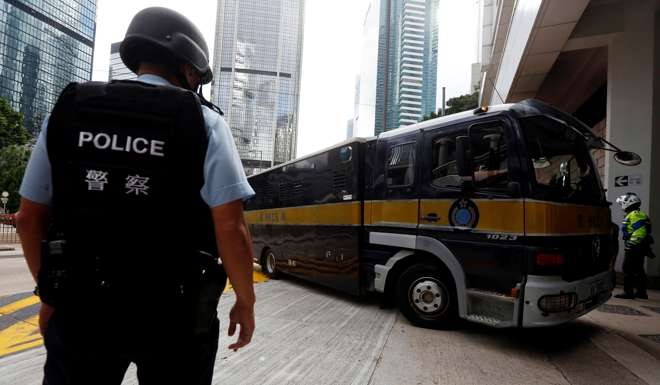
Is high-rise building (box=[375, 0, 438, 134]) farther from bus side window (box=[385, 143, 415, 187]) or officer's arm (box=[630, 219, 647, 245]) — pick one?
bus side window (box=[385, 143, 415, 187])

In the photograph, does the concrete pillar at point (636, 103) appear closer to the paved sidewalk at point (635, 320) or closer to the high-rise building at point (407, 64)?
the paved sidewalk at point (635, 320)

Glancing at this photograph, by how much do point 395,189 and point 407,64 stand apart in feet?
122

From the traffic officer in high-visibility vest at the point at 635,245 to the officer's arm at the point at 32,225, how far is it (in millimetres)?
7863

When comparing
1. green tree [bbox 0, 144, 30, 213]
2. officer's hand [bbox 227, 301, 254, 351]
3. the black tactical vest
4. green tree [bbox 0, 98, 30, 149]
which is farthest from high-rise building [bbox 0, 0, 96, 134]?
officer's hand [bbox 227, 301, 254, 351]

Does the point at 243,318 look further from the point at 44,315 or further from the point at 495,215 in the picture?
the point at 495,215

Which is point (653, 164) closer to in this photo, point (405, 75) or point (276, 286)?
point (276, 286)

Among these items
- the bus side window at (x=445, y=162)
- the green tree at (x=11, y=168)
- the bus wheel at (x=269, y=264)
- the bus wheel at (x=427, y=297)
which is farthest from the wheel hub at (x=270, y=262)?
the green tree at (x=11, y=168)

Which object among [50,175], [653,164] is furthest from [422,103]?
[50,175]

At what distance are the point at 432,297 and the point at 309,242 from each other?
2924 mm

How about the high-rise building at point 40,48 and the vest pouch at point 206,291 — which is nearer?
the vest pouch at point 206,291

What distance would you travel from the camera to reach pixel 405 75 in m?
38.4

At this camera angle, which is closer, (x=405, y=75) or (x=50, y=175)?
(x=50, y=175)

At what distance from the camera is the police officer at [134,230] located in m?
1.14

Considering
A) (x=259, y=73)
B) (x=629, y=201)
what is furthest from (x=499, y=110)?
(x=259, y=73)
